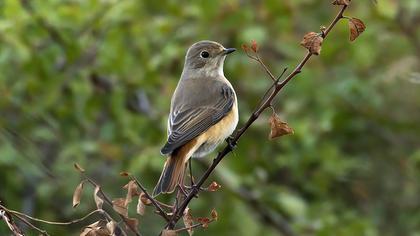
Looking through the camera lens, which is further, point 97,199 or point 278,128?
point 278,128

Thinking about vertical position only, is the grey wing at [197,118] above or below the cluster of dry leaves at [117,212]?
above

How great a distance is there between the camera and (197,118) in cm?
526

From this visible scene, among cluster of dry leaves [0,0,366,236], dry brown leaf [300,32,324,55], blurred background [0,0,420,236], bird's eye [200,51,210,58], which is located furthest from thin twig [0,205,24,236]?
blurred background [0,0,420,236]

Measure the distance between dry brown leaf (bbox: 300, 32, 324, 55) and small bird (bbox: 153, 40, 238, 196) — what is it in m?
1.15

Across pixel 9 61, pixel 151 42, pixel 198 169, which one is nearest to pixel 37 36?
pixel 9 61

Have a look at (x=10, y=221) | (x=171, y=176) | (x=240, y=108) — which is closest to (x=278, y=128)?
(x=171, y=176)

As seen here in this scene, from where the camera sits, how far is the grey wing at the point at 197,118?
4980 millimetres

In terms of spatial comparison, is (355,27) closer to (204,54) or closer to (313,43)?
(313,43)

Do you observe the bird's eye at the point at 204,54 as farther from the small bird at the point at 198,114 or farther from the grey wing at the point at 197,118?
the grey wing at the point at 197,118

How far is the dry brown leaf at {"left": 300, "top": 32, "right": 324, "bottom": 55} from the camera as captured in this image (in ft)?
11.3

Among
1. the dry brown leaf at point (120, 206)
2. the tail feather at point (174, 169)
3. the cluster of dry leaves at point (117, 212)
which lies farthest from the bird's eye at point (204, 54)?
the dry brown leaf at point (120, 206)

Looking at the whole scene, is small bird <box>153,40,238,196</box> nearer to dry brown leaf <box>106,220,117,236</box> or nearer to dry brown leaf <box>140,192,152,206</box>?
dry brown leaf <box>140,192,152,206</box>

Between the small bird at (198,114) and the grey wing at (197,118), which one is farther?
the grey wing at (197,118)

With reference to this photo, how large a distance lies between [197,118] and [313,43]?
73.7 inches
